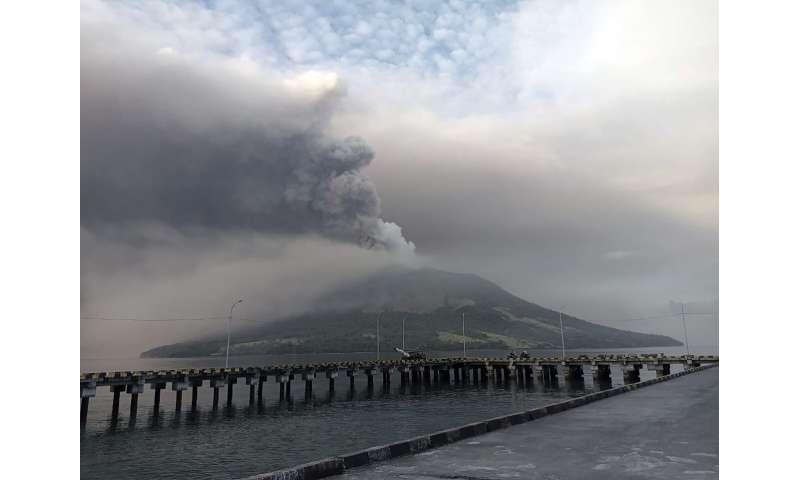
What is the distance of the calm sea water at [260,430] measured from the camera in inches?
1176

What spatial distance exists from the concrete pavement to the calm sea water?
701 inches

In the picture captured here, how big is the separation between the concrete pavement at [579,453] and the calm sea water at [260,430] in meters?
17.8

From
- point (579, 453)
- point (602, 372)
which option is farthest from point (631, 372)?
point (579, 453)

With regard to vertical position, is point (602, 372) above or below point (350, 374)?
below

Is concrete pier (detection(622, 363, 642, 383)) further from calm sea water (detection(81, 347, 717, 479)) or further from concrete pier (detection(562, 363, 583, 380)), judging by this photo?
calm sea water (detection(81, 347, 717, 479))

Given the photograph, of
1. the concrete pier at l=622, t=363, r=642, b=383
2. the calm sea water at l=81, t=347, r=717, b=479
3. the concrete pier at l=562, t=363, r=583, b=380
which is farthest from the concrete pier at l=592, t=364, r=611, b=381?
the calm sea water at l=81, t=347, r=717, b=479

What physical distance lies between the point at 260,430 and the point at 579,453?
3644cm

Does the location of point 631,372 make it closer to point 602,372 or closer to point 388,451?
point 602,372

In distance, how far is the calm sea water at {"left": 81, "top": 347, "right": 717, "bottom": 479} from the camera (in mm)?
29875

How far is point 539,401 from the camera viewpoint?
57312 millimetres

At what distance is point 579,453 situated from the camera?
10.3m
